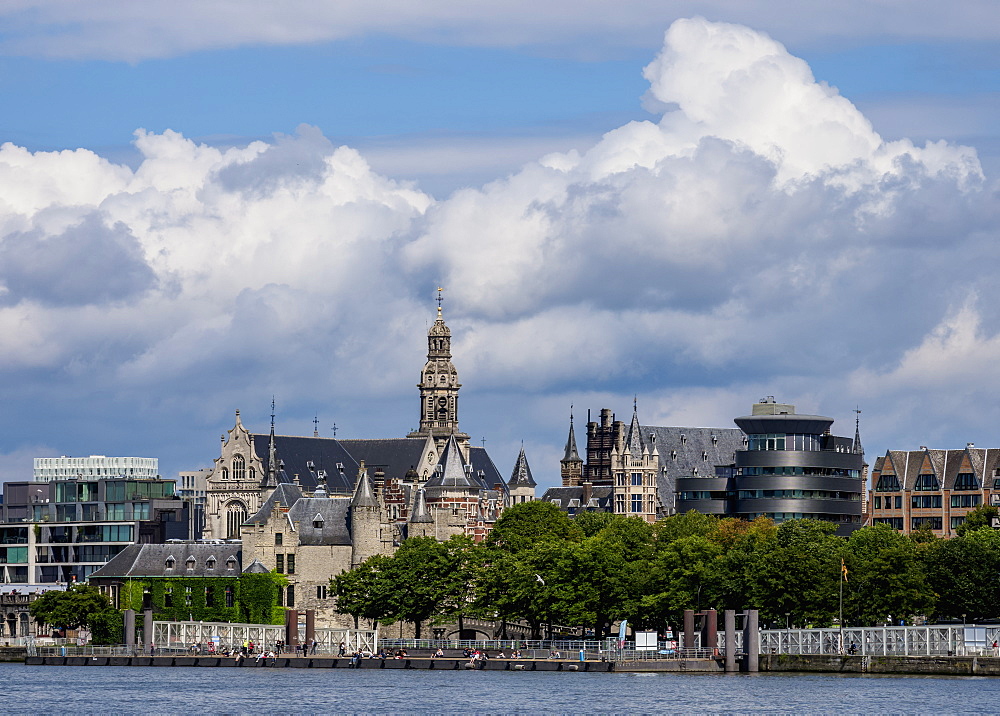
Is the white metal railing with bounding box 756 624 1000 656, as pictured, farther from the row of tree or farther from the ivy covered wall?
the ivy covered wall

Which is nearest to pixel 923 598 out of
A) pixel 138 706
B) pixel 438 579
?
pixel 438 579

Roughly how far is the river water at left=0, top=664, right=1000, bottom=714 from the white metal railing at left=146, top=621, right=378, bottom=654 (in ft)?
50.9

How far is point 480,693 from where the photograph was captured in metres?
134

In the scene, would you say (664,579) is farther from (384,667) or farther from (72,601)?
(72,601)

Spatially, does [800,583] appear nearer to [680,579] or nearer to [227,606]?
[680,579]

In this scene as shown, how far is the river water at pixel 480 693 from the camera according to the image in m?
121

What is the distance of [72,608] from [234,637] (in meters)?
18.7

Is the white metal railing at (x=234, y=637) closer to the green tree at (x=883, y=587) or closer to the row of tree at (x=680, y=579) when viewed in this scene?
the row of tree at (x=680, y=579)

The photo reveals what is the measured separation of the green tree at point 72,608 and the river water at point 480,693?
3206 centimetres

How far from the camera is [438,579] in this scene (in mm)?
185000

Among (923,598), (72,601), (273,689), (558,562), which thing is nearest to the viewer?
(273,689)

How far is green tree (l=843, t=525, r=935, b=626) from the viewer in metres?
158

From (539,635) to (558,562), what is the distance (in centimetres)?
1327

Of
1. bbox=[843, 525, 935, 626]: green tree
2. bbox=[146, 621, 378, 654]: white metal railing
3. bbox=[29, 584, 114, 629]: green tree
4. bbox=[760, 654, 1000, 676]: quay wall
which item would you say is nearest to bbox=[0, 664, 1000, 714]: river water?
bbox=[760, 654, 1000, 676]: quay wall
